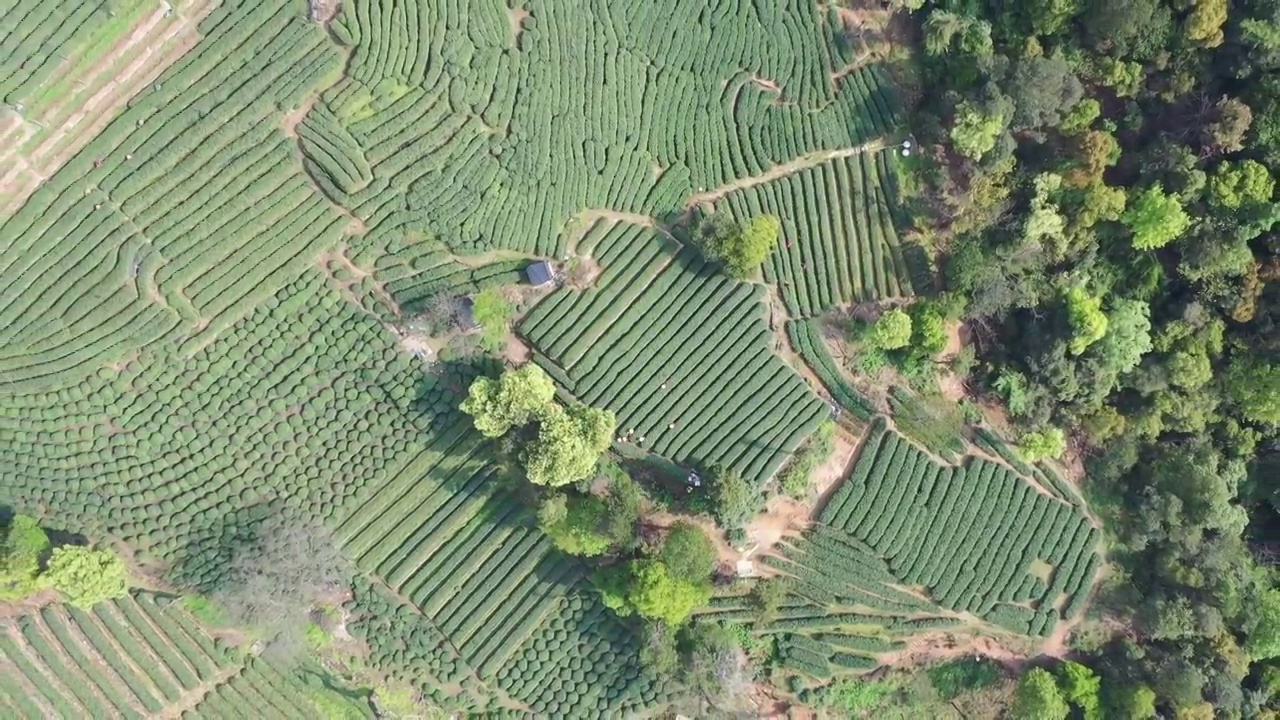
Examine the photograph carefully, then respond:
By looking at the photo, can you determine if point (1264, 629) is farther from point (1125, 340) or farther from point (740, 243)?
point (740, 243)

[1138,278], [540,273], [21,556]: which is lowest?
[1138,278]

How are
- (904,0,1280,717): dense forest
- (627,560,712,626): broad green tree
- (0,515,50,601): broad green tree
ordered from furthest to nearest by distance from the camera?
(904,0,1280,717): dense forest
(627,560,712,626): broad green tree
(0,515,50,601): broad green tree

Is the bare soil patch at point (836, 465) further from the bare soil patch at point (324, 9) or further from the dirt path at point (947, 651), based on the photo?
the bare soil patch at point (324, 9)

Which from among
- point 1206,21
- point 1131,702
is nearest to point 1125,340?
point 1206,21

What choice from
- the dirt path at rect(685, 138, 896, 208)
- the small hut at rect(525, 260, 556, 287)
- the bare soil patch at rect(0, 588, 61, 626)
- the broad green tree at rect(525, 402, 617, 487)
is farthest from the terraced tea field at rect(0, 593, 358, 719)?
→ the dirt path at rect(685, 138, 896, 208)

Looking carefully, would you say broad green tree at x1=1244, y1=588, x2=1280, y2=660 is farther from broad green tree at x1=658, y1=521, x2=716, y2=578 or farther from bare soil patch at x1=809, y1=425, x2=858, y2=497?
broad green tree at x1=658, y1=521, x2=716, y2=578

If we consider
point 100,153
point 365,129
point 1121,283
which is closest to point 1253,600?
point 1121,283
